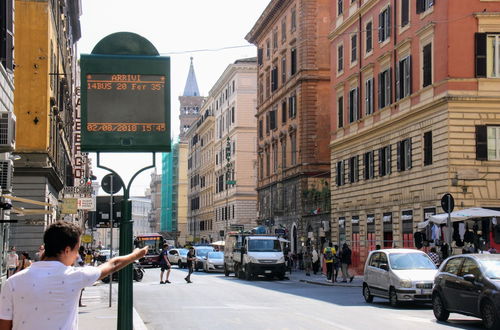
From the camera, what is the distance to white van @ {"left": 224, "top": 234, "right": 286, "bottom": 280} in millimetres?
40969

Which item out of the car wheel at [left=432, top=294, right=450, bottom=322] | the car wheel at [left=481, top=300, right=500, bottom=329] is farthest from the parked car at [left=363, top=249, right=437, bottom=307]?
the car wheel at [left=481, top=300, right=500, bottom=329]

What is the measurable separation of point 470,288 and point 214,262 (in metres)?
36.7

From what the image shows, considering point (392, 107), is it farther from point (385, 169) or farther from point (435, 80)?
point (435, 80)

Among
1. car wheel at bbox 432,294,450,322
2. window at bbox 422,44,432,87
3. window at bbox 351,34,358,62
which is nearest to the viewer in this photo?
car wheel at bbox 432,294,450,322

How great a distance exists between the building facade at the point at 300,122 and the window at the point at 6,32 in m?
32.8

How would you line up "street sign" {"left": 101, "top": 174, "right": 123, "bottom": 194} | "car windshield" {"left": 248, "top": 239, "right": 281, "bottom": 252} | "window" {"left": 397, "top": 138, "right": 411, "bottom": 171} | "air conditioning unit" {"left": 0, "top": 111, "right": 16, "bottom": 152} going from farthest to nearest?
"car windshield" {"left": 248, "top": 239, "right": 281, "bottom": 252} → "window" {"left": 397, "top": 138, "right": 411, "bottom": 171} → "street sign" {"left": 101, "top": 174, "right": 123, "bottom": 194} → "air conditioning unit" {"left": 0, "top": 111, "right": 16, "bottom": 152}

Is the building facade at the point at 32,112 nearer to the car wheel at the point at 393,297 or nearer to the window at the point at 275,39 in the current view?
the car wheel at the point at 393,297

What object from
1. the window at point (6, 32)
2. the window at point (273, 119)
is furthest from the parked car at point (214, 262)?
the window at point (6, 32)

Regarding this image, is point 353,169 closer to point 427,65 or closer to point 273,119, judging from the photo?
point 427,65

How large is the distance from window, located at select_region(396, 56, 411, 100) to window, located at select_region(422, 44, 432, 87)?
1928mm

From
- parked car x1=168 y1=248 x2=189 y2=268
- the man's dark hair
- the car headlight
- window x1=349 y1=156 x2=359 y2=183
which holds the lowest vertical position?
parked car x1=168 y1=248 x2=189 y2=268

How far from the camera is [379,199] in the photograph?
142ft

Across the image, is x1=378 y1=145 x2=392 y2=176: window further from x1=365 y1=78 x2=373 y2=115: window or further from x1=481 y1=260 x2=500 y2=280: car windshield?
x1=481 y1=260 x2=500 y2=280: car windshield

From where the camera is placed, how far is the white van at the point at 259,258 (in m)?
41.0
